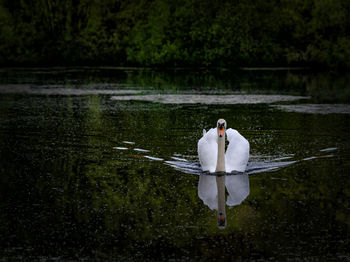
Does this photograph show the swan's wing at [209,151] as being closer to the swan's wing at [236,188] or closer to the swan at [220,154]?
the swan at [220,154]

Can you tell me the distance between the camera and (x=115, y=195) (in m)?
9.43

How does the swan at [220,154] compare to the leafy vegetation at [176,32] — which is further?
the leafy vegetation at [176,32]

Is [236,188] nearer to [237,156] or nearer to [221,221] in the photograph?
[237,156]

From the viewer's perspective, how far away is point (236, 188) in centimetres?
991

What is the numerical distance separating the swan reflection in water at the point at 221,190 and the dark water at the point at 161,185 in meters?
0.10

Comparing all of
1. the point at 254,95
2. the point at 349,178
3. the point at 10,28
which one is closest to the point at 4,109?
the point at 254,95

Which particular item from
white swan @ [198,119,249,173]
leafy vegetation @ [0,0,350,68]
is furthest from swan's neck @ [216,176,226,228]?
leafy vegetation @ [0,0,350,68]

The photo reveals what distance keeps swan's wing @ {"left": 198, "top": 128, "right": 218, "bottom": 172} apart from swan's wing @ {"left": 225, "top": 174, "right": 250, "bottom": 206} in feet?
1.40

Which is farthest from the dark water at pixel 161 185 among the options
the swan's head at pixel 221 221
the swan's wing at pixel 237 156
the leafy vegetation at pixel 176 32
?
the leafy vegetation at pixel 176 32

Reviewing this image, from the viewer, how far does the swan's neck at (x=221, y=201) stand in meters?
8.05

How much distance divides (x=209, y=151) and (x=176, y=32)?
150 feet

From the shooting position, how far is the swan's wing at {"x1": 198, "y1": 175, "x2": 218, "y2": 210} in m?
9.04

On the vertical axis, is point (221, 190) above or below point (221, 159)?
below

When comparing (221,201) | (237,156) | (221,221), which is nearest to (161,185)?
(221,201)
